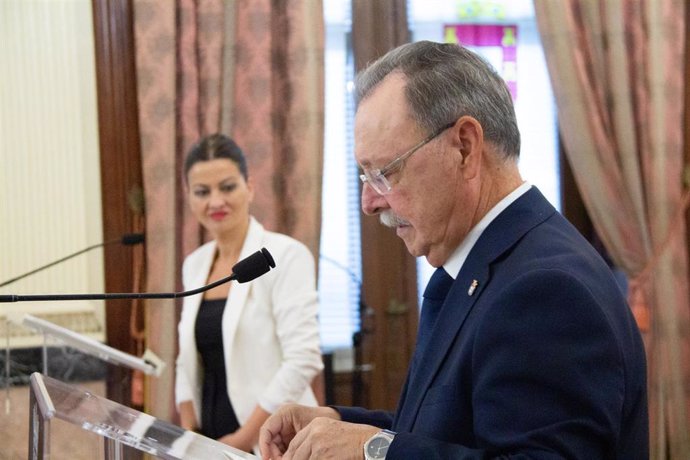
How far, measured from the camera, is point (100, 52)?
394cm

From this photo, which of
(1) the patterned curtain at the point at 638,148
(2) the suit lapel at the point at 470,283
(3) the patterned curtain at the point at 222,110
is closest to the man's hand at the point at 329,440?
(2) the suit lapel at the point at 470,283

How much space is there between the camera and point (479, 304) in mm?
1457

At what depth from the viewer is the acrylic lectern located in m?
1.24

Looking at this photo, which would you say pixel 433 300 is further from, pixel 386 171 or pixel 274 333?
pixel 274 333

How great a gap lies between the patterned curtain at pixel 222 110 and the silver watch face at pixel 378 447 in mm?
2667

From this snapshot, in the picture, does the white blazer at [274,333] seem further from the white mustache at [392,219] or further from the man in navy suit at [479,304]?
the white mustache at [392,219]

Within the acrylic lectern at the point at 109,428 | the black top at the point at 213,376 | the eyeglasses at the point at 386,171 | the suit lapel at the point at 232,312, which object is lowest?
the black top at the point at 213,376

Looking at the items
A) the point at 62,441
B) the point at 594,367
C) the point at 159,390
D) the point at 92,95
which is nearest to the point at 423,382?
the point at 594,367

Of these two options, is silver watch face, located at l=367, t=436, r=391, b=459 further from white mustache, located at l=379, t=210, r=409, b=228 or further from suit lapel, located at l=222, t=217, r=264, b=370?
suit lapel, located at l=222, t=217, r=264, b=370

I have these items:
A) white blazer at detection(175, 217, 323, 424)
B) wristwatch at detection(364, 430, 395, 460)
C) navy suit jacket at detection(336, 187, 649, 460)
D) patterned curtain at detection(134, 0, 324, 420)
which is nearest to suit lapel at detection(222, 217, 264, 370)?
white blazer at detection(175, 217, 323, 424)

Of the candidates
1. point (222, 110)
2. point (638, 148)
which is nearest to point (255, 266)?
point (222, 110)

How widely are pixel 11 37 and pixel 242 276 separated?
2.73 m

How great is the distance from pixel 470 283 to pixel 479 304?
2.4 inches

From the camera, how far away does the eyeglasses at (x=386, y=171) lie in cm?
155
